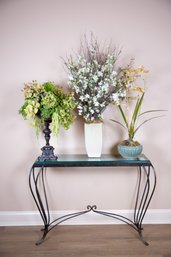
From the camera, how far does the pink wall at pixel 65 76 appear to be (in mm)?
2252

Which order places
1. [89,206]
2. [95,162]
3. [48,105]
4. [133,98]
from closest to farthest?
[48,105] < [95,162] < [133,98] < [89,206]

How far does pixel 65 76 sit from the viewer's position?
2.31 m

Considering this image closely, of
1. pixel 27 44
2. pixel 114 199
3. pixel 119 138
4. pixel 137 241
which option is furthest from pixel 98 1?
pixel 137 241

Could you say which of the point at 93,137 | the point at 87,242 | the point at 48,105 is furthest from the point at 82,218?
the point at 48,105

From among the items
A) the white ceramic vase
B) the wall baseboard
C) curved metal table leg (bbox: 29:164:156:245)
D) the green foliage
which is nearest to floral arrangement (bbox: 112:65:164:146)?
the green foliage

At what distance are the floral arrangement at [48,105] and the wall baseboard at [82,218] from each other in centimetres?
105

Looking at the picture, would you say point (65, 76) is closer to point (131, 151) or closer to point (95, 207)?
point (131, 151)

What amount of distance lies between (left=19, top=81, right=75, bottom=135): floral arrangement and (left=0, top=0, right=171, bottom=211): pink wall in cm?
34

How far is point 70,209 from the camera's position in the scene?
244 cm

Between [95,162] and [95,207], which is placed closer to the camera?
[95,162]

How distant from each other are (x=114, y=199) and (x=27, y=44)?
6.17 feet

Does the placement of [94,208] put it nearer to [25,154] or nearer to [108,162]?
[108,162]

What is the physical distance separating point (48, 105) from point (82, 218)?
1329mm

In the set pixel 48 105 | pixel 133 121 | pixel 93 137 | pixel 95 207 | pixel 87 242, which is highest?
pixel 48 105
